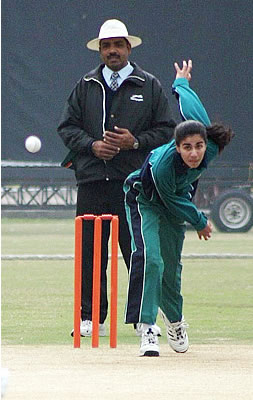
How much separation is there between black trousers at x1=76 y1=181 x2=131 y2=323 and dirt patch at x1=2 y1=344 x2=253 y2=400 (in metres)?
0.95

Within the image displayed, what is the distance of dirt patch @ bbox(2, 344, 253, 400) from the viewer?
5.80 m

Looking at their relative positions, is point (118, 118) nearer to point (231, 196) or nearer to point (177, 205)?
point (177, 205)

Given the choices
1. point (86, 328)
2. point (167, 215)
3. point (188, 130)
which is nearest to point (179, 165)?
point (188, 130)

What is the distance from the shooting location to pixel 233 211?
20062 millimetres

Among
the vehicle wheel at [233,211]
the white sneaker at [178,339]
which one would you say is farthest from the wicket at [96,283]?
the vehicle wheel at [233,211]

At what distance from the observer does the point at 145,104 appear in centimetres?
883

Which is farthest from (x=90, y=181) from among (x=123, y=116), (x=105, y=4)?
(x=105, y=4)

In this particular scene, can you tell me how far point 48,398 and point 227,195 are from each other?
48.2ft

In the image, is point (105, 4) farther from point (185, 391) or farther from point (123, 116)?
point (185, 391)

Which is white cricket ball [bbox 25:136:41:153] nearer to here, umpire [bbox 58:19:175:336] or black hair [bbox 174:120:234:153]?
umpire [bbox 58:19:175:336]

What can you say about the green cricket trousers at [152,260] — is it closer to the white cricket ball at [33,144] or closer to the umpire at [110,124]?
the umpire at [110,124]

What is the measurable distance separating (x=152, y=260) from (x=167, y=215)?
33cm

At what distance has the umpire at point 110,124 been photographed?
879 centimetres

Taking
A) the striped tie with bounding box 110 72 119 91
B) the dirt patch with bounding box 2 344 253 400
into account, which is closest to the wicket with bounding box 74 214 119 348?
the dirt patch with bounding box 2 344 253 400
